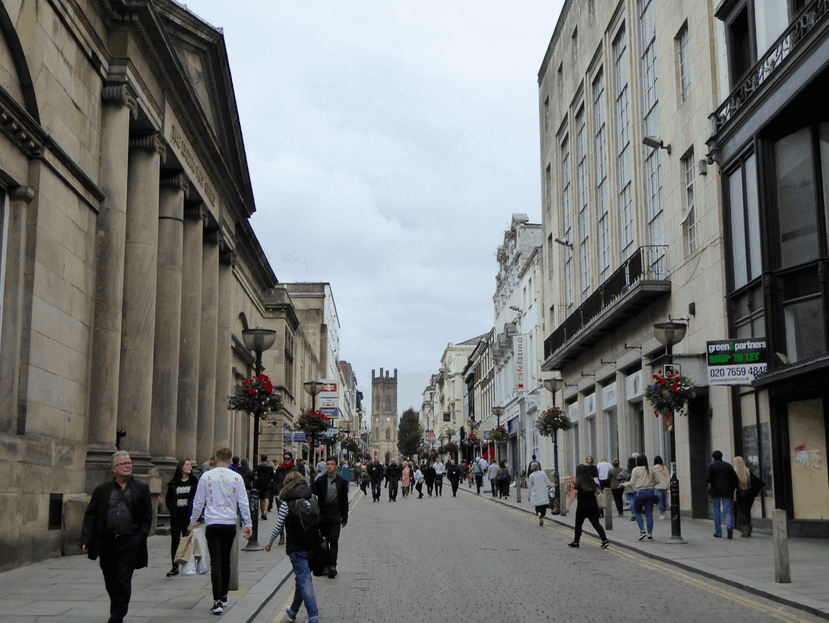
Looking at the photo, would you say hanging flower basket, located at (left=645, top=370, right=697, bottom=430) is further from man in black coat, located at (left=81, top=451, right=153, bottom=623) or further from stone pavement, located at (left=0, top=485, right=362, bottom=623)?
man in black coat, located at (left=81, top=451, right=153, bottom=623)

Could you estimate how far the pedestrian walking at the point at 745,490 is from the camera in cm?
1778

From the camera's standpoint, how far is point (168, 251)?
23672 mm

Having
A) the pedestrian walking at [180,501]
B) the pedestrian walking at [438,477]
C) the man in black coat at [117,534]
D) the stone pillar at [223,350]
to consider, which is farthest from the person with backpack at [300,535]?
the pedestrian walking at [438,477]

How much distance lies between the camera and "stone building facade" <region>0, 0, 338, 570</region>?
47.3 feet

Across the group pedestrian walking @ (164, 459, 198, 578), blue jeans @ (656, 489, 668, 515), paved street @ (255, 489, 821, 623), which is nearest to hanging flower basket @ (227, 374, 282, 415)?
paved street @ (255, 489, 821, 623)

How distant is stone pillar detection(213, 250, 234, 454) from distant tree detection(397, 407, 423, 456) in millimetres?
125253

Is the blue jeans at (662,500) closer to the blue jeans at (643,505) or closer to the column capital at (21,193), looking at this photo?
the blue jeans at (643,505)

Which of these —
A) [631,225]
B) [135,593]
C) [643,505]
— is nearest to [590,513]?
[643,505]

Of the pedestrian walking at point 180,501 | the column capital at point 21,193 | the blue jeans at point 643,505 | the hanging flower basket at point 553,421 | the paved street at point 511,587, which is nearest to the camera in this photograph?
the paved street at point 511,587

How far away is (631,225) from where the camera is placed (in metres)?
30.5

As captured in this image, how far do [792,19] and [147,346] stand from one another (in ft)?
47.7

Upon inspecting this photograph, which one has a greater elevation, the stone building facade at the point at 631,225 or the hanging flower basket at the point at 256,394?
the stone building facade at the point at 631,225

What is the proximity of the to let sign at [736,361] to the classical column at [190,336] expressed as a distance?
47.4ft

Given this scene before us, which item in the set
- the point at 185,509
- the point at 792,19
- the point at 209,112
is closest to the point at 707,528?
the point at 792,19
